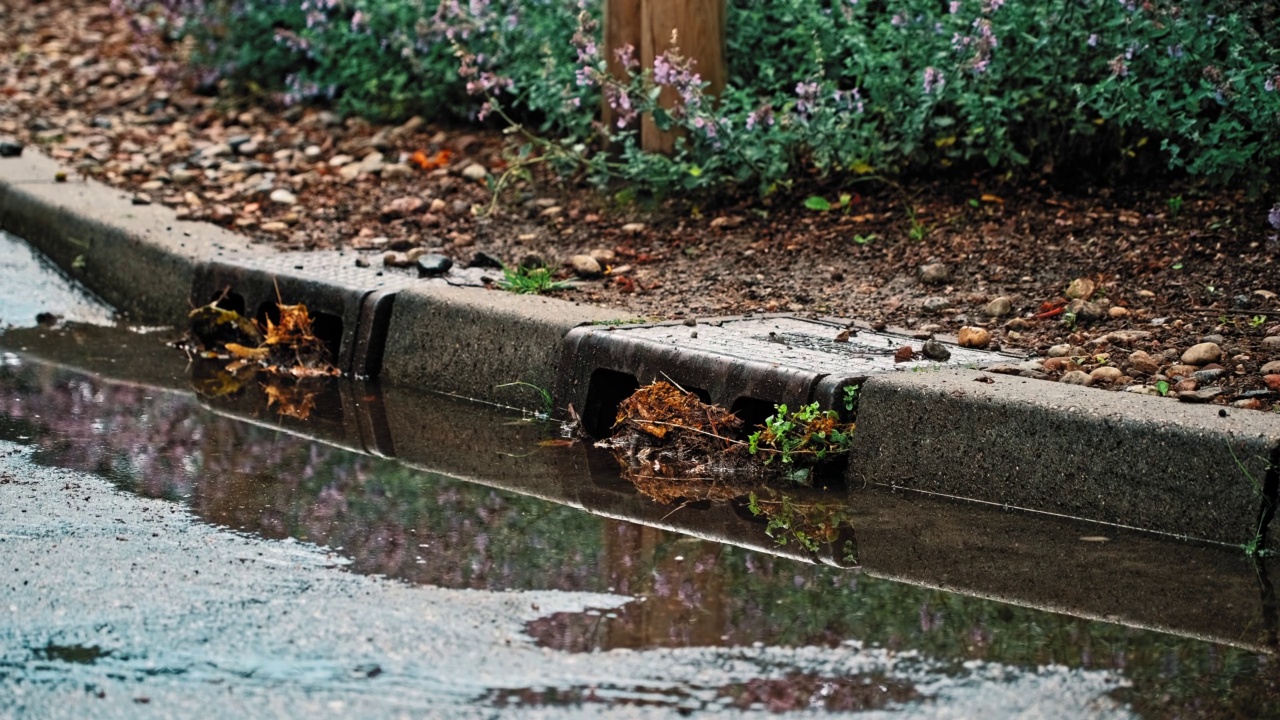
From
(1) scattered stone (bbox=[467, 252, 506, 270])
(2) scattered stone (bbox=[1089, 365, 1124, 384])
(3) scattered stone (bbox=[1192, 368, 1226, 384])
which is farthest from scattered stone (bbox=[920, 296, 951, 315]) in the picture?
(1) scattered stone (bbox=[467, 252, 506, 270])

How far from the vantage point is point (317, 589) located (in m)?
2.65

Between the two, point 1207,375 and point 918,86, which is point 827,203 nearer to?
point 918,86

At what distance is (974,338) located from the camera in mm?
3895

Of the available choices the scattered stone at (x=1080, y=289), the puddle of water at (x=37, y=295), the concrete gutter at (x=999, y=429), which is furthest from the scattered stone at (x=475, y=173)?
the scattered stone at (x=1080, y=289)

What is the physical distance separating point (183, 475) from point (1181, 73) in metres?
3.15

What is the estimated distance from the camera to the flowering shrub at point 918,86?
459 centimetres

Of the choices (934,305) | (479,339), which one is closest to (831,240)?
(934,305)

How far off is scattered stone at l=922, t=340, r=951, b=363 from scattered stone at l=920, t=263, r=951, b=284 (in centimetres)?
86

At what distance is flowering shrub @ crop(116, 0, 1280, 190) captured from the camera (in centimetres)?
459

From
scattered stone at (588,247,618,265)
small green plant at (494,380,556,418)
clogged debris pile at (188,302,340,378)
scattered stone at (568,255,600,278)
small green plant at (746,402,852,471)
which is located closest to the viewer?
small green plant at (746,402,852,471)

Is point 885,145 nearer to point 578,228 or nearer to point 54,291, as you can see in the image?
point 578,228

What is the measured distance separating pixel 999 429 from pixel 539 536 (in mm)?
999

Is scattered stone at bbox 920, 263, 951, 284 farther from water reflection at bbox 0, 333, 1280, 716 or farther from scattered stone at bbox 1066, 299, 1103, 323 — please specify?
water reflection at bbox 0, 333, 1280, 716

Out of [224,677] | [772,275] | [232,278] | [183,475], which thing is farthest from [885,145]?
[224,677]
